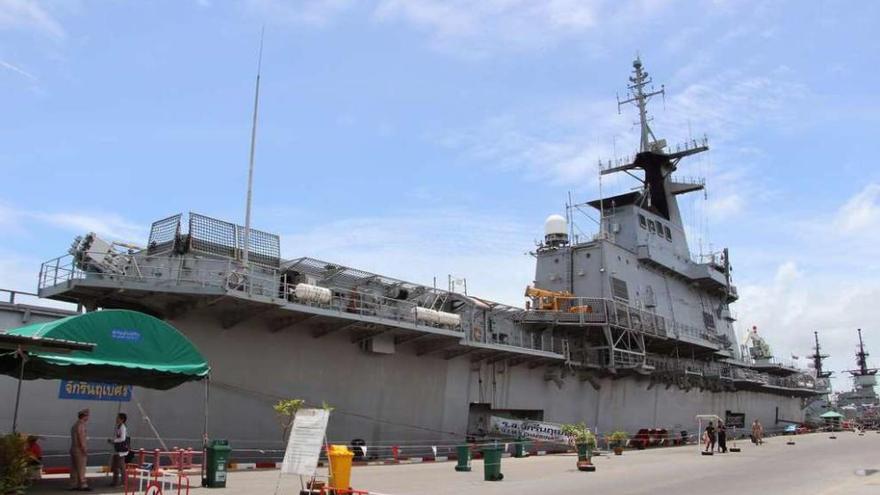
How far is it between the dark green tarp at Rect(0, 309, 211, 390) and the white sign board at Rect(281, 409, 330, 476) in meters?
3.77

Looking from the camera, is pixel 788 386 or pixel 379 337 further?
pixel 788 386

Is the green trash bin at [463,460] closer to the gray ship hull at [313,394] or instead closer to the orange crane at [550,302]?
the gray ship hull at [313,394]

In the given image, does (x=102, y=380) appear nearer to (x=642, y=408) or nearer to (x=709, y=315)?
(x=642, y=408)

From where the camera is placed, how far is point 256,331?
19.2 meters

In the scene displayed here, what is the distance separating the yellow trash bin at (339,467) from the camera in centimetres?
1100

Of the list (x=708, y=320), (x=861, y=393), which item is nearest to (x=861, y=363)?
(x=861, y=393)

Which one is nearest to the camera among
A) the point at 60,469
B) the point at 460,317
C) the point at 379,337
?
the point at 60,469

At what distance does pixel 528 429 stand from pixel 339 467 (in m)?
15.6

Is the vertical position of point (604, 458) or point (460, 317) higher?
point (460, 317)

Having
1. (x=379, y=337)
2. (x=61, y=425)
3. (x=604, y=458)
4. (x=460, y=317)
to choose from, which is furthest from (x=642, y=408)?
(x=61, y=425)

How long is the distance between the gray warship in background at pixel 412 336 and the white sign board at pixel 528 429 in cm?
72

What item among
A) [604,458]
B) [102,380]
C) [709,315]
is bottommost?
[604,458]

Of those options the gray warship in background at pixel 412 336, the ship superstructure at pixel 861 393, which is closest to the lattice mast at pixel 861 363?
the ship superstructure at pixel 861 393

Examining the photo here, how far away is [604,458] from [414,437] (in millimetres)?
6996
